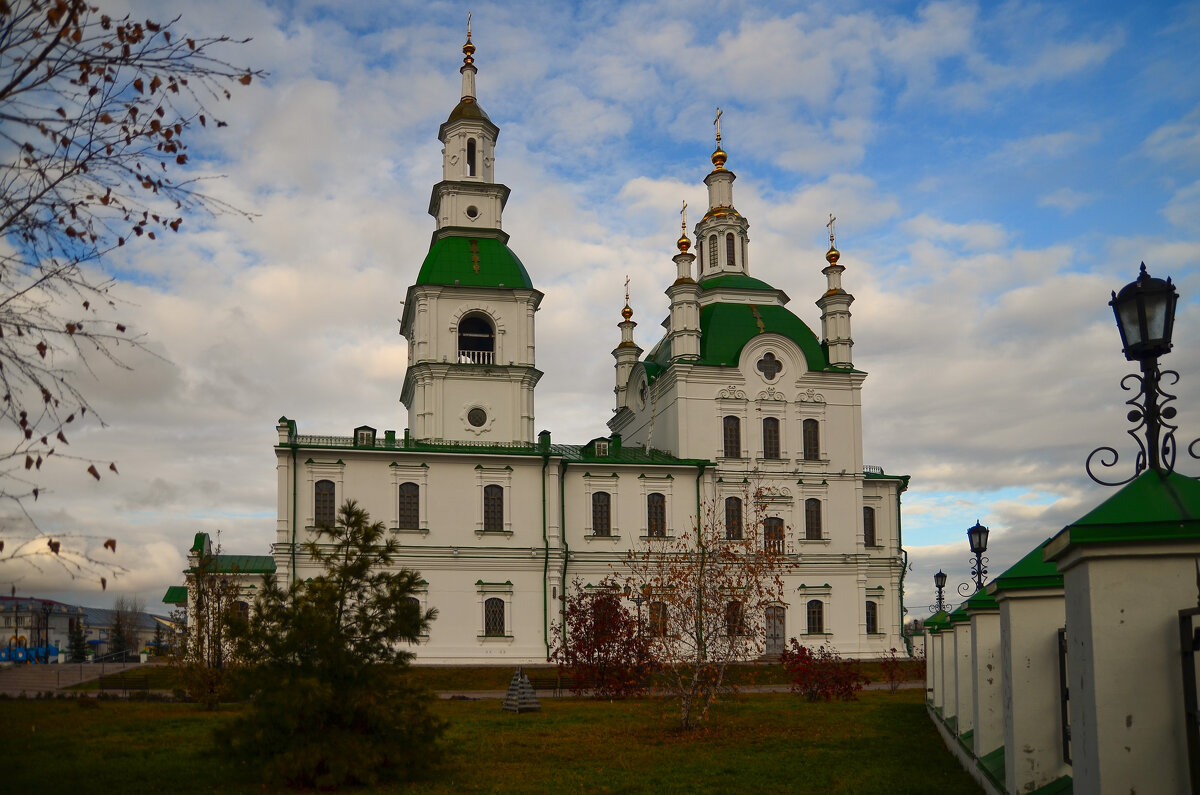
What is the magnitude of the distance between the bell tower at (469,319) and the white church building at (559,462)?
76 millimetres

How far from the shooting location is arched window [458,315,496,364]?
40875 millimetres

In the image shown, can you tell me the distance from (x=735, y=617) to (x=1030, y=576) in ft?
40.8

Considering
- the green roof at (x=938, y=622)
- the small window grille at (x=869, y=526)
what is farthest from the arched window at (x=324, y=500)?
the green roof at (x=938, y=622)

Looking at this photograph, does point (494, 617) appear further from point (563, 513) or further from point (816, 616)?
point (816, 616)

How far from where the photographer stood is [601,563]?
40125mm

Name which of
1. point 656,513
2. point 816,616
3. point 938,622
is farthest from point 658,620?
point 816,616

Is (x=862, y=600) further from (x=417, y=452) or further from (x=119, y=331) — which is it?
(x=119, y=331)

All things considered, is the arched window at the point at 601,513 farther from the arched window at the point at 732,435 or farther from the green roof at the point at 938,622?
the green roof at the point at 938,622

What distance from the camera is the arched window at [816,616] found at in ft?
138

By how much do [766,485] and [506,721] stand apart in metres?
23.4

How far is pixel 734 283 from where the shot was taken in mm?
46188

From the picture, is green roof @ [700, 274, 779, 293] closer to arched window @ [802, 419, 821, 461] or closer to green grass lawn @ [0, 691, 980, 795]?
arched window @ [802, 419, 821, 461]

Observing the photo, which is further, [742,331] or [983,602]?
[742,331]

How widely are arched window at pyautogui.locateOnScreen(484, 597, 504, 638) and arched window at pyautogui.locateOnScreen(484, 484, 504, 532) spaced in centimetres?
255
